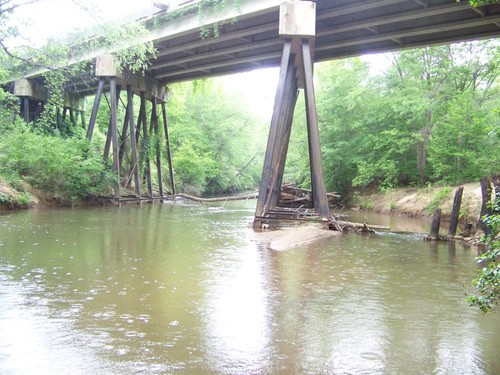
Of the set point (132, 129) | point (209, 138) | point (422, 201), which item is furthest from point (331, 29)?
point (209, 138)

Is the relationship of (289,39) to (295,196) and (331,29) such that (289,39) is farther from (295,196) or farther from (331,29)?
(295,196)

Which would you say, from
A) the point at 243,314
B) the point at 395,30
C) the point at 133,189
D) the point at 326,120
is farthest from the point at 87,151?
the point at 243,314

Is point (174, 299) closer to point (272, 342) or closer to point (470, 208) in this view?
point (272, 342)

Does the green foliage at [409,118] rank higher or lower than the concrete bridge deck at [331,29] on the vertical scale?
lower

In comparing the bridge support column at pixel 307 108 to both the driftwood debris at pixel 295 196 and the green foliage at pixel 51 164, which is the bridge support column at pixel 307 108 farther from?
the green foliage at pixel 51 164

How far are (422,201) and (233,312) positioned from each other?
15784mm

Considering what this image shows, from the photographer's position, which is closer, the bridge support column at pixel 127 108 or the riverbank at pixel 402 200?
the riverbank at pixel 402 200

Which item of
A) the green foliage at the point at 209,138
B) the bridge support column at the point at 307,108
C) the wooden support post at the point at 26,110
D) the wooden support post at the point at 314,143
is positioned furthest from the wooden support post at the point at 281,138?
the wooden support post at the point at 26,110

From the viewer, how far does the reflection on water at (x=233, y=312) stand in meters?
3.40

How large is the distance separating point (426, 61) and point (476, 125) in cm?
676

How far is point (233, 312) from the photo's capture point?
15.3ft

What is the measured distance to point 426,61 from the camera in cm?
2127

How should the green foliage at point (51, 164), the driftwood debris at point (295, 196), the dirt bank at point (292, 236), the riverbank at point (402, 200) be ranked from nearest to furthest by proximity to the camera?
the dirt bank at point (292, 236) → the riverbank at point (402, 200) → the green foliage at point (51, 164) → the driftwood debris at point (295, 196)

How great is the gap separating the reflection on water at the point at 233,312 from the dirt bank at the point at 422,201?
6.00 m
